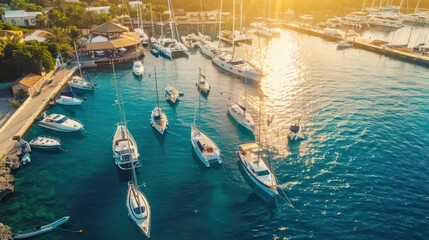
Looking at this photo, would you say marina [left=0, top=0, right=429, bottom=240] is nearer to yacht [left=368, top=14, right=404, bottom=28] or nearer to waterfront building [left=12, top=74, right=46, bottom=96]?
waterfront building [left=12, top=74, right=46, bottom=96]

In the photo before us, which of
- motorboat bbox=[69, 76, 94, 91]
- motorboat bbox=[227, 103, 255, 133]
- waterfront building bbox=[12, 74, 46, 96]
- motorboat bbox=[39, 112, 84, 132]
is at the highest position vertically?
waterfront building bbox=[12, 74, 46, 96]

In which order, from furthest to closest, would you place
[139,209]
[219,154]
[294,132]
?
[294,132], [219,154], [139,209]

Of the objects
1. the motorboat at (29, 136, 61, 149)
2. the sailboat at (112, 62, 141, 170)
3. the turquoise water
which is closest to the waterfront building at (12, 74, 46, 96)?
the turquoise water

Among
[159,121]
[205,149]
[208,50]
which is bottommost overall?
[205,149]

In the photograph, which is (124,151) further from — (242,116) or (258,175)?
(242,116)

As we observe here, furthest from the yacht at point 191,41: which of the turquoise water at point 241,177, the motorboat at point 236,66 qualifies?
the turquoise water at point 241,177

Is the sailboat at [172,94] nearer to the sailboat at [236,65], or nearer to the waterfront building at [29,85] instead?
the sailboat at [236,65]

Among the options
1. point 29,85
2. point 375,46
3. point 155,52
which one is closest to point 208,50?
point 155,52

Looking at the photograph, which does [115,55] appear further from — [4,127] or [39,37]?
[4,127]
